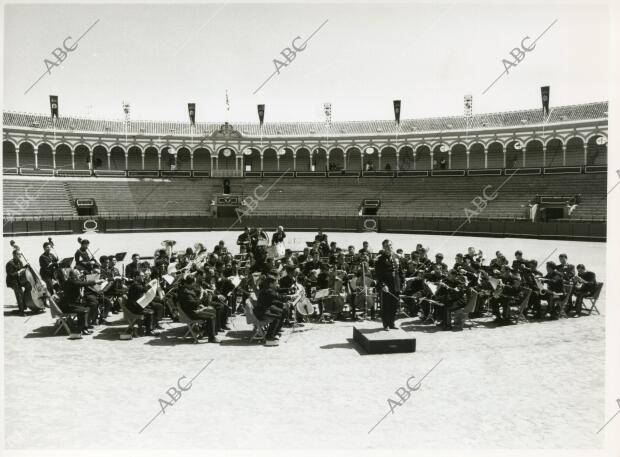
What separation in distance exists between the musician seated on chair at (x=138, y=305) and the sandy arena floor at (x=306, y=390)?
63 centimetres

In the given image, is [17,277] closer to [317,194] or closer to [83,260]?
[83,260]

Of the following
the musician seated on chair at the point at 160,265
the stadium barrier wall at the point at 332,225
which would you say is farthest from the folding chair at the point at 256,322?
the stadium barrier wall at the point at 332,225

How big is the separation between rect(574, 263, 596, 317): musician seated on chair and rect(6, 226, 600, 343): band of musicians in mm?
24

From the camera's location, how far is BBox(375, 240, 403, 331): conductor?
38.4ft

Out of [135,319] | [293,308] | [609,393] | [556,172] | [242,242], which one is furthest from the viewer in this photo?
[556,172]

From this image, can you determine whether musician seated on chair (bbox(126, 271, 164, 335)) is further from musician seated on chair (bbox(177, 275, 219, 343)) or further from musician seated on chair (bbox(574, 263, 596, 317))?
musician seated on chair (bbox(574, 263, 596, 317))

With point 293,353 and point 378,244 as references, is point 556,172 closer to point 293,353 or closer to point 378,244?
point 378,244

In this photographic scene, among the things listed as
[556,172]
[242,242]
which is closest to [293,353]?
[242,242]

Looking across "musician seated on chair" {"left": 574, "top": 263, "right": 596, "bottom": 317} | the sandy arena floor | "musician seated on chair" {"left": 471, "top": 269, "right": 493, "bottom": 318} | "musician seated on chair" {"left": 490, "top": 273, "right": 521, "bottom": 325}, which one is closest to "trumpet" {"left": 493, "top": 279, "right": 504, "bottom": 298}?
"musician seated on chair" {"left": 490, "top": 273, "right": 521, "bottom": 325}

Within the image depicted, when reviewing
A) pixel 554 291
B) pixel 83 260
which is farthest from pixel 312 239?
pixel 554 291

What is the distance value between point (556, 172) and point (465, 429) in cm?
4179

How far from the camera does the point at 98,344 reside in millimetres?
10938

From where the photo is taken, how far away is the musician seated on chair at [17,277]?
1318cm

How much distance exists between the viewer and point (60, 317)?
11.6 m
